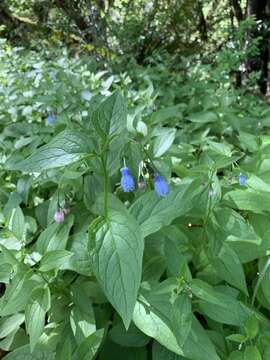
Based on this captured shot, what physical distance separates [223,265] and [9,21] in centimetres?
758

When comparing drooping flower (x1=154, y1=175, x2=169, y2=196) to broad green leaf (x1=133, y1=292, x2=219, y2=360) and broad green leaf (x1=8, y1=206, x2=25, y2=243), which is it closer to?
broad green leaf (x1=133, y1=292, x2=219, y2=360)

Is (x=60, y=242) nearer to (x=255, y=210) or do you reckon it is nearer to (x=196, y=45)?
(x=255, y=210)

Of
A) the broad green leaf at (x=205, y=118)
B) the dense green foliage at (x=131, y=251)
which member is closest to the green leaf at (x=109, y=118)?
the dense green foliage at (x=131, y=251)

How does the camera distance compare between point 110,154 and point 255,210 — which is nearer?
point 110,154

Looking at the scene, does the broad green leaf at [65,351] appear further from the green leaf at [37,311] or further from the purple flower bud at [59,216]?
the purple flower bud at [59,216]

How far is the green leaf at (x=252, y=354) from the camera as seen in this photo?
1100 mm

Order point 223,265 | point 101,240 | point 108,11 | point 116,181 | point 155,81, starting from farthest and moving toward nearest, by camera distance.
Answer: point 108,11 → point 155,81 → point 116,181 → point 223,265 → point 101,240

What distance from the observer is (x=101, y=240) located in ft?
3.40

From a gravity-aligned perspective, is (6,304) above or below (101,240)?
below

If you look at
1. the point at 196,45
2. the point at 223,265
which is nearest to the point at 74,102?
the point at 223,265

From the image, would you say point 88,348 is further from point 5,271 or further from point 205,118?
point 205,118

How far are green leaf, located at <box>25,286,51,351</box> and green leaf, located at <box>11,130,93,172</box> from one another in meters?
0.51

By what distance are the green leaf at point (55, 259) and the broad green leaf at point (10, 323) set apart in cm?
42

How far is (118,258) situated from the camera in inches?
39.2
